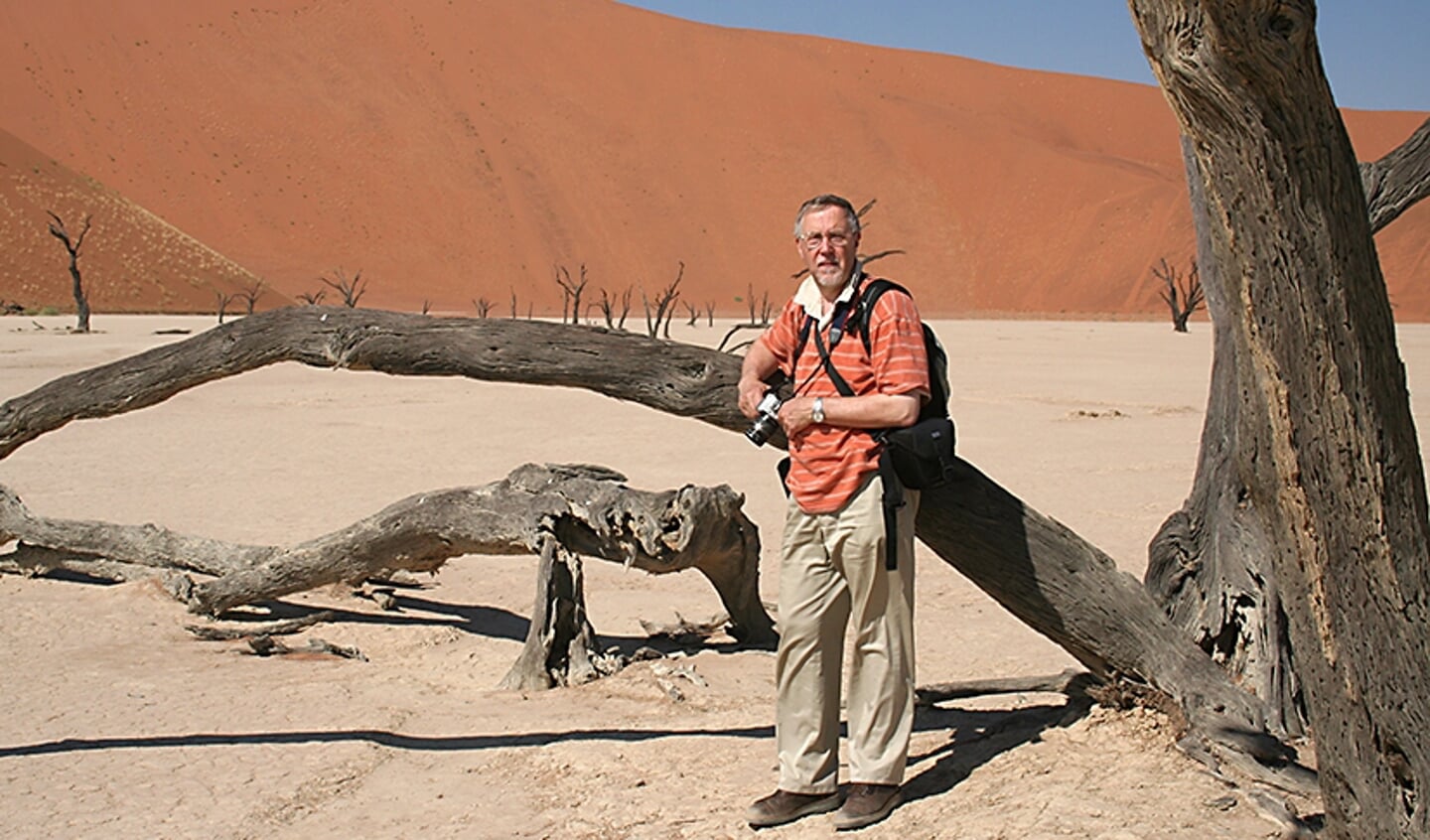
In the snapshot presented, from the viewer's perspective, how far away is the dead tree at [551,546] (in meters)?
5.43

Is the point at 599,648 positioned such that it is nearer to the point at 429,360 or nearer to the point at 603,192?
the point at 429,360

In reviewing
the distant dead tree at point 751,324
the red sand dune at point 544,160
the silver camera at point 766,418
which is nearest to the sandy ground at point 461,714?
the silver camera at point 766,418

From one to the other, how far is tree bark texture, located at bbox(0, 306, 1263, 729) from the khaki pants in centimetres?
47

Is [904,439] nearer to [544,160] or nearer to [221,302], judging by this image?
[221,302]

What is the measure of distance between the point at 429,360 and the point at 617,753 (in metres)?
1.40

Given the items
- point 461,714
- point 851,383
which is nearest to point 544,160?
point 461,714

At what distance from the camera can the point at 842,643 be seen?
3.68m

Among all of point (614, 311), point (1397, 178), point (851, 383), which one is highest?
point (614, 311)

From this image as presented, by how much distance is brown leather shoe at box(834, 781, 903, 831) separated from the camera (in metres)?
3.57

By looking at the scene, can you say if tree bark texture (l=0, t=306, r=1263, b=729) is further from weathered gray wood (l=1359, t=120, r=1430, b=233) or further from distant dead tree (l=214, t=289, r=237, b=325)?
distant dead tree (l=214, t=289, r=237, b=325)

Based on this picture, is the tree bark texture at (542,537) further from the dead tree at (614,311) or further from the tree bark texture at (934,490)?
the dead tree at (614,311)

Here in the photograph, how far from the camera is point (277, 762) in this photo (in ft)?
14.6

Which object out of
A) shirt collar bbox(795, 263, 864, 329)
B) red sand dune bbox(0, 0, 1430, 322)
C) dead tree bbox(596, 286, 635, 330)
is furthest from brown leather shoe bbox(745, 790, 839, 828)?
red sand dune bbox(0, 0, 1430, 322)

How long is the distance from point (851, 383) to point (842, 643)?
0.70m
